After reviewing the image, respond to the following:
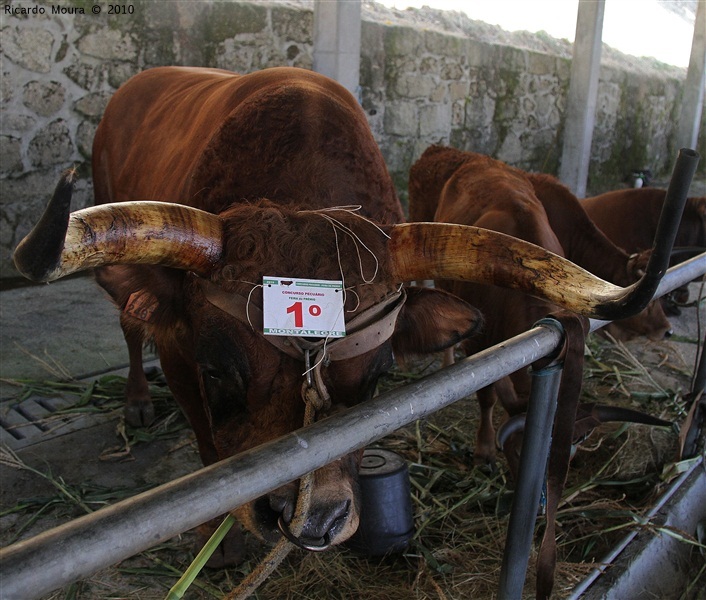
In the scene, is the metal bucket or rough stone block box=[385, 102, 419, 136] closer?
the metal bucket

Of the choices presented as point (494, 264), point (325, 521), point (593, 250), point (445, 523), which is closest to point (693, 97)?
point (593, 250)

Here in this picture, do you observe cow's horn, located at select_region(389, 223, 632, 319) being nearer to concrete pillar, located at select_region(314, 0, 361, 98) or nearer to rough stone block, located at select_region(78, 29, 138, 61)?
concrete pillar, located at select_region(314, 0, 361, 98)

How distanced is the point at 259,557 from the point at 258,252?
1.54 m

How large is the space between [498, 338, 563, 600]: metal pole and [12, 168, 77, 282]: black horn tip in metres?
1.20

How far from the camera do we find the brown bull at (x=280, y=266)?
67.2 inches

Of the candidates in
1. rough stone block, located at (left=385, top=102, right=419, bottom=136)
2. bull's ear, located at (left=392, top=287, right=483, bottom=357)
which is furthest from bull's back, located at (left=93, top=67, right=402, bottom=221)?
rough stone block, located at (left=385, top=102, right=419, bottom=136)

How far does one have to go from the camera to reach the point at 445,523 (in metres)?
3.05

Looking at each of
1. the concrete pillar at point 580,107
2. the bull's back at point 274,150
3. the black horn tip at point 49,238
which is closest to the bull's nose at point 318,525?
the black horn tip at point 49,238

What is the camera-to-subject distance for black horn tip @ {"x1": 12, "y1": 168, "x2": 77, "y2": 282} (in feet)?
3.98

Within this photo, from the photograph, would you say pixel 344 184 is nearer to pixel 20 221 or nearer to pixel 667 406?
pixel 667 406

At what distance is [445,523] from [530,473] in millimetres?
1304

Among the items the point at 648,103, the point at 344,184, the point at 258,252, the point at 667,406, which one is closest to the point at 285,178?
the point at 344,184

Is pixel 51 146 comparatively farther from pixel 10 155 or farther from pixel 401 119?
pixel 401 119

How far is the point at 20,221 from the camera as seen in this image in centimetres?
591
